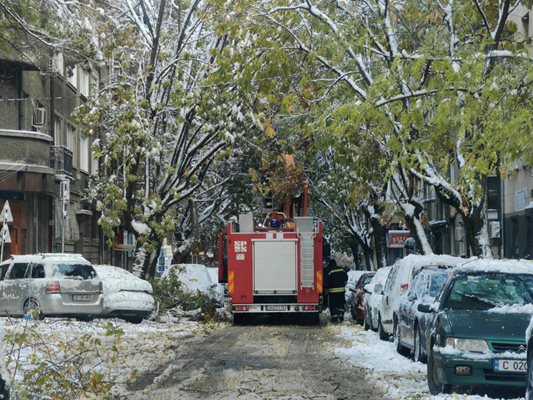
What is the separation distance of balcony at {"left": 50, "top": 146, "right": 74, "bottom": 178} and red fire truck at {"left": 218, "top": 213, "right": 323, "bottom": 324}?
12.1 meters

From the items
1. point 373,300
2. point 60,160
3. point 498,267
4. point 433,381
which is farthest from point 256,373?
point 60,160

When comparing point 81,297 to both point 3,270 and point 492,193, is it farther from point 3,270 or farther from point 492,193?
point 492,193

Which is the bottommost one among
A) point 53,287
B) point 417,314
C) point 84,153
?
point 417,314

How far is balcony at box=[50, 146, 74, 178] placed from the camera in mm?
38125

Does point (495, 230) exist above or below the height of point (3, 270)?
above

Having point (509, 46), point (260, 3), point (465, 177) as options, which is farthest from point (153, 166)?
point (465, 177)

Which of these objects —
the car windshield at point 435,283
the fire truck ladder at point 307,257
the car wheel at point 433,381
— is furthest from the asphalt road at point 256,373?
the fire truck ladder at point 307,257

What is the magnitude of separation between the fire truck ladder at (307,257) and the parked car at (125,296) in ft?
12.9

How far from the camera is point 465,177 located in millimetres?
16672

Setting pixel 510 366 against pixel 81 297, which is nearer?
pixel 510 366

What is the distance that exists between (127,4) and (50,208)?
1155 cm

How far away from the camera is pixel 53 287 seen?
2414 cm

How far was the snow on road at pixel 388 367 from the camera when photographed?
489 inches

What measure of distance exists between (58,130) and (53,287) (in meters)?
17.5
